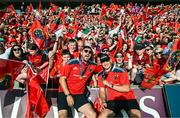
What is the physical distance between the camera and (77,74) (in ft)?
21.9

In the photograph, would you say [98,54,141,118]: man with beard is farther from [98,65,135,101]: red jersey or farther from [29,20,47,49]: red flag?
[29,20,47,49]: red flag

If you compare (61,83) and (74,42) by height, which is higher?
(74,42)

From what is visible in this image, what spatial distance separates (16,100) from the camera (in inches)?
237

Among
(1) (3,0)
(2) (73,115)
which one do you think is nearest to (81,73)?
(2) (73,115)

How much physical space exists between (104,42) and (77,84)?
3847mm

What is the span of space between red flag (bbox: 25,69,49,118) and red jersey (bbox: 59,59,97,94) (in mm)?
415

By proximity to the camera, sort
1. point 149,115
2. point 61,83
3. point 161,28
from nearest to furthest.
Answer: point 149,115 → point 61,83 → point 161,28

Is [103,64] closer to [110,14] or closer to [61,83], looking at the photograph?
[61,83]

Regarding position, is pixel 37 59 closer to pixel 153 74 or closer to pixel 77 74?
pixel 77 74

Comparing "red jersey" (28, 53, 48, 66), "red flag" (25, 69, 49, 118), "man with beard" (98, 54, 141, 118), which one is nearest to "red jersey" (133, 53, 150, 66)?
"man with beard" (98, 54, 141, 118)

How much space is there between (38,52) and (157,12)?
11356mm

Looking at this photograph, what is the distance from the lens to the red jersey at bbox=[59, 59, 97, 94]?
6.44 meters

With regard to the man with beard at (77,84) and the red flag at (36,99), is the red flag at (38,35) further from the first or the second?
the red flag at (36,99)

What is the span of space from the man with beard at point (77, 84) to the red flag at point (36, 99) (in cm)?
28
